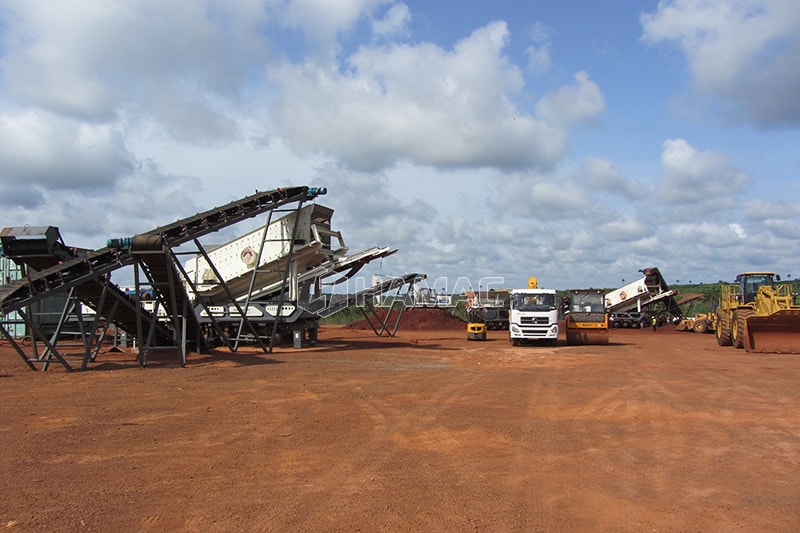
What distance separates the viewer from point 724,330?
28984mm

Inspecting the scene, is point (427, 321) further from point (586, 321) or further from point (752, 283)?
point (752, 283)

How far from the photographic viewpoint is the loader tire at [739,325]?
25.1 m

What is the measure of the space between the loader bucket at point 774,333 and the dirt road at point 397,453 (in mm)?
9196

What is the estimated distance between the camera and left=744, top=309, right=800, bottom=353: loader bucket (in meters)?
23.5

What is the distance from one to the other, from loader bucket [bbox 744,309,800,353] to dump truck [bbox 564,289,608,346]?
6.36 m

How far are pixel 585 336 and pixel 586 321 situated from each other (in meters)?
0.79

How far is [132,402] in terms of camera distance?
11.9 meters

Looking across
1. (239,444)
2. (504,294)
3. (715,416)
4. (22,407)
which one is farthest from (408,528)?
(504,294)

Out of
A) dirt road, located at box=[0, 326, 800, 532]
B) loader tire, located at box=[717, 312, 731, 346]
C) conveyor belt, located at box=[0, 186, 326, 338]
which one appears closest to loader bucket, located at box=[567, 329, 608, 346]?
loader tire, located at box=[717, 312, 731, 346]

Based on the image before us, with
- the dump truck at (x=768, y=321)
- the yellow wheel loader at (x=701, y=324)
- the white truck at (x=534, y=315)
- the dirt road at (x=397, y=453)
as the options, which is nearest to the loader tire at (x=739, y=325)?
the dump truck at (x=768, y=321)

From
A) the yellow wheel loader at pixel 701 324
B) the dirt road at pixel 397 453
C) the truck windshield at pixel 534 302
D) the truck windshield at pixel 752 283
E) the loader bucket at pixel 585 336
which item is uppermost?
the truck windshield at pixel 752 283

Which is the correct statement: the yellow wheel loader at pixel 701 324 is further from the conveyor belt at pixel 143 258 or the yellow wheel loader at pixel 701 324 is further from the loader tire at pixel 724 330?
the conveyor belt at pixel 143 258

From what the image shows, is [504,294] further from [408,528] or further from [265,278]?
[408,528]

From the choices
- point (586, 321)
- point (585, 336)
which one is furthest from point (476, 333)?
point (586, 321)
